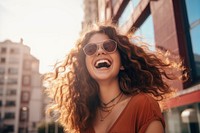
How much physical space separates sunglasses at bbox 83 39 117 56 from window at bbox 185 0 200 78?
21.3 feet

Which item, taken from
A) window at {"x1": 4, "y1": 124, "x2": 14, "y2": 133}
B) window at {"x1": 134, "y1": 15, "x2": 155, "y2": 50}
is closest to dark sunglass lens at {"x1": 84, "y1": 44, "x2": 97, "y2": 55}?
window at {"x1": 134, "y1": 15, "x2": 155, "y2": 50}

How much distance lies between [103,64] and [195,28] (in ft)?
22.9

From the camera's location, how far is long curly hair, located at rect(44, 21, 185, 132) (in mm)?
2688

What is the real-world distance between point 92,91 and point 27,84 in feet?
166

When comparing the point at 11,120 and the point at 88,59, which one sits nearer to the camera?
the point at 88,59

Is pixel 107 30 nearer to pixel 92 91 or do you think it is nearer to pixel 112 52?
pixel 112 52

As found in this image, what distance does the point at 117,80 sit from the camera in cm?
272

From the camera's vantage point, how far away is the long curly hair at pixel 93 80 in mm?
2688

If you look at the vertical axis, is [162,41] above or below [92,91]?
above

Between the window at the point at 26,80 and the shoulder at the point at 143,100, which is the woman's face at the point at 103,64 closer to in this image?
the shoulder at the point at 143,100

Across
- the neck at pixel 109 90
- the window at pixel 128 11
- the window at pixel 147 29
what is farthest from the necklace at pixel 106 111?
the window at pixel 128 11

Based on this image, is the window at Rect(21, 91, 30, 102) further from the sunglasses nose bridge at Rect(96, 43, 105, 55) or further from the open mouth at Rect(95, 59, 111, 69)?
the open mouth at Rect(95, 59, 111, 69)

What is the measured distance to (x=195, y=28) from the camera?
28.8ft

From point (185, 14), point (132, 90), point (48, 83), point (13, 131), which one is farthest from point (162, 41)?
point (13, 131)
